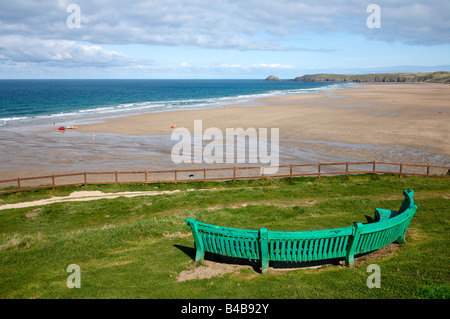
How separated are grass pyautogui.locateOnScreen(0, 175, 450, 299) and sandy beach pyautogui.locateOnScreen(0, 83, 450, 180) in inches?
386

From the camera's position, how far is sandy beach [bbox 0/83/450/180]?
88.2 feet

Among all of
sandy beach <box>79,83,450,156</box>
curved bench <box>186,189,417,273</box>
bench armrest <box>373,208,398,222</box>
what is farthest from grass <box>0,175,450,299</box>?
sandy beach <box>79,83,450,156</box>

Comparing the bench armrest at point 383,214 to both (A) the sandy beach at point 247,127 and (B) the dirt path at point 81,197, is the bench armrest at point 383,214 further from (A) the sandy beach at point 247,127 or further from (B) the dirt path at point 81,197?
(A) the sandy beach at point 247,127

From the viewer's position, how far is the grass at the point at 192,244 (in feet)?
21.7

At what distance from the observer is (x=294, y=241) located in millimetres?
7098

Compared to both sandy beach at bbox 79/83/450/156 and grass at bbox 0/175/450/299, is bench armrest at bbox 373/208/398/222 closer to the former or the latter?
grass at bbox 0/175/450/299

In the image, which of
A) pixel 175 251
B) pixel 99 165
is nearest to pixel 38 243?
pixel 175 251

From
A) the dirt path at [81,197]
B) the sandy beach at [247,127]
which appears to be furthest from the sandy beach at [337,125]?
the dirt path at [81,197]

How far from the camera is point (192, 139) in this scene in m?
36.7

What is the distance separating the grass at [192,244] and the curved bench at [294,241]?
0.35 meters

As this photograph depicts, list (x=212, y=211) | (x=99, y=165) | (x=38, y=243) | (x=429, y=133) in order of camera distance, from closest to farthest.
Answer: (x=38, y=243) → (x=212, y=211) → (x=99, y=165) → (x=429, y=133)

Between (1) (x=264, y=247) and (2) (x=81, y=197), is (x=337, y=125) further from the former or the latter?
(1) (x=264, y=247)
